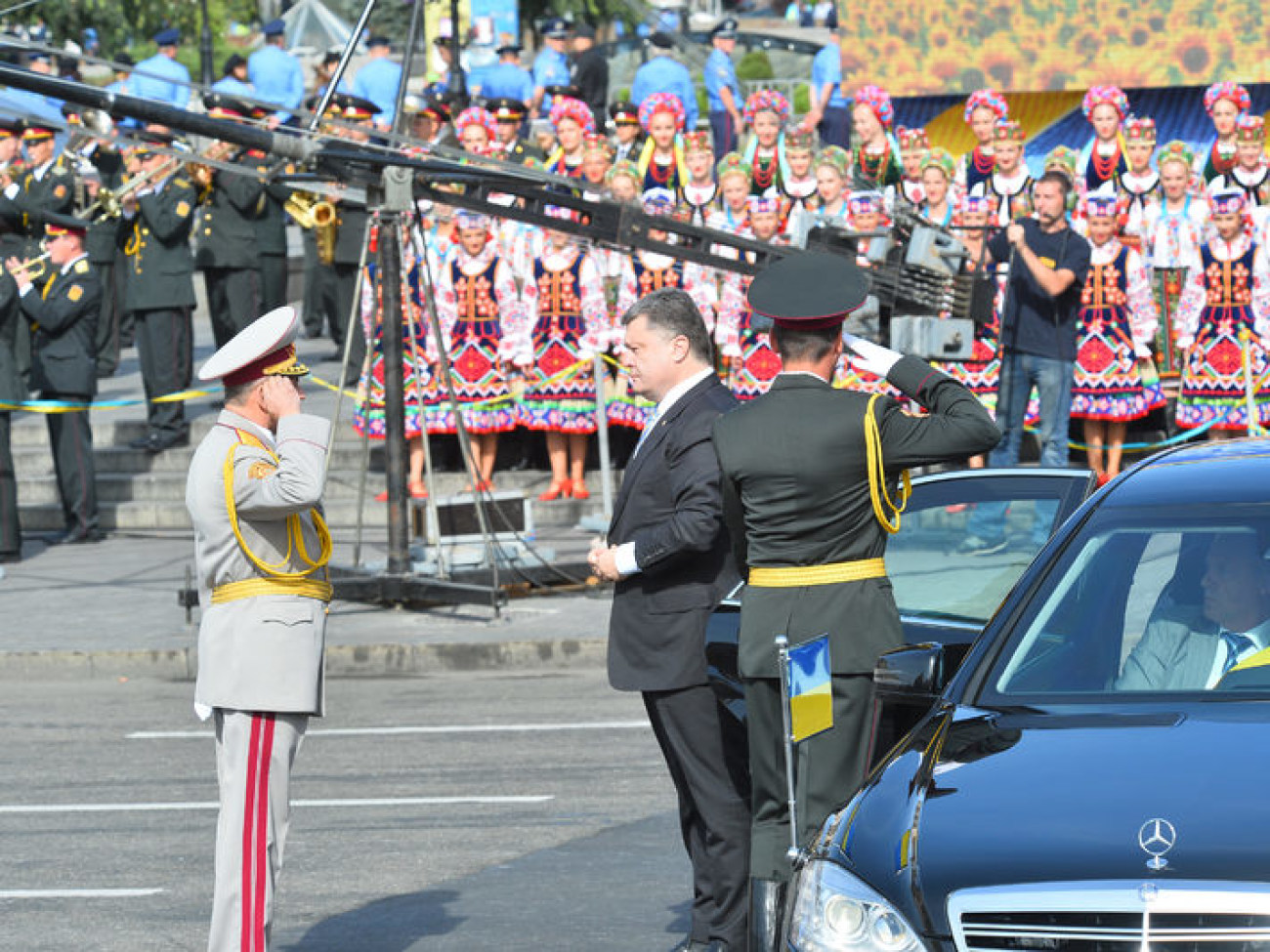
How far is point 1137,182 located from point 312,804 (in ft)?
33.1

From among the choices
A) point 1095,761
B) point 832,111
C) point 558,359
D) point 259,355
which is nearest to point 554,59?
point 832,111

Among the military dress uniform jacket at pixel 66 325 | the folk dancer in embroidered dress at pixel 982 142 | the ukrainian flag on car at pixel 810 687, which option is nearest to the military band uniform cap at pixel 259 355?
the ukrainian flag on car at pixel 810 687

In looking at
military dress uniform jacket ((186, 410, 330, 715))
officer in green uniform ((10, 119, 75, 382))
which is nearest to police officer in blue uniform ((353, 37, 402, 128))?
officer in green uniform ((10, 119, 75, 382))

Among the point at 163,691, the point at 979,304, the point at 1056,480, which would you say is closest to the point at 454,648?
the point at 163,691

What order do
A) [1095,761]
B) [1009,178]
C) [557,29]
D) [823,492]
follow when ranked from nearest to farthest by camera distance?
[1095,761] < [823,492] < [1009,178] < [557,29]

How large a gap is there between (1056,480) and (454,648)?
6.07 m

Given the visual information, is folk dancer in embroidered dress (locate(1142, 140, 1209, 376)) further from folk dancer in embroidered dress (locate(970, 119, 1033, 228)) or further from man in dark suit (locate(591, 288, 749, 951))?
man in dark suit (locate(591, 288, 749, 951))

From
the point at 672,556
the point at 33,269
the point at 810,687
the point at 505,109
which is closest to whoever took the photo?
the point at 810,687

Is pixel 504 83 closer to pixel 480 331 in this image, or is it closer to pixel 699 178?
pixel 699 178

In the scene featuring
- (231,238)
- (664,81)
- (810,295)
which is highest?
(664,81)

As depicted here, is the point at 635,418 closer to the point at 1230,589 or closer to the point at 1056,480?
the point at 1056,480

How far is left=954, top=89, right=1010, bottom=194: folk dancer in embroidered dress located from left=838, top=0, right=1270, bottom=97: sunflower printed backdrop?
2.97 m

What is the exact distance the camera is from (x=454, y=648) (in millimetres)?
13578

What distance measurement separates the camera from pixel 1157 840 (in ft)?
15.1
